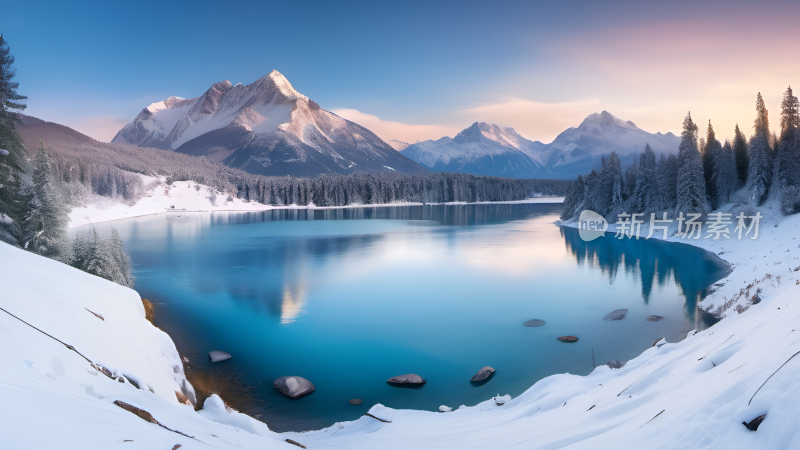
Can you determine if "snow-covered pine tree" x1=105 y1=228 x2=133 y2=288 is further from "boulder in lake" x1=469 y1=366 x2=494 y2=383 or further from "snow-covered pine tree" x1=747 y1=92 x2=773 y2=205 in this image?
"snow-covered pine tree" x1=747 y1=92 x2=773 y2=205

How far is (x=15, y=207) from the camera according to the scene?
95.2ft

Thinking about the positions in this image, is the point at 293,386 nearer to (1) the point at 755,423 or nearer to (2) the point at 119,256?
(1) the point at 755,423

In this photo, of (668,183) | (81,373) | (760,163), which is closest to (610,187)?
(668,183)

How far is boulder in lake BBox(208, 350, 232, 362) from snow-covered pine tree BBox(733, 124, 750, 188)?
6776cm

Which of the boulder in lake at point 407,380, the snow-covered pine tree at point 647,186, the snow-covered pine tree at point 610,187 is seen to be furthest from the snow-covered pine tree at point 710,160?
the boulder in lake at point 407,380

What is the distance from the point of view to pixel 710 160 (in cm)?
6003

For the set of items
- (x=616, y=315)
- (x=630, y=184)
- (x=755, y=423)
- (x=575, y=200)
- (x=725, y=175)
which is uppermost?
(x=725, y=175)

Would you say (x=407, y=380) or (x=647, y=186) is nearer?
(x=407, y=380)

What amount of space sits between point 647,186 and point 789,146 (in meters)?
17.8

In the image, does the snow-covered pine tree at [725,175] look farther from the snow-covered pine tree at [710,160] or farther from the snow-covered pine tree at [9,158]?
the snow-covered pine tree at [9,158]

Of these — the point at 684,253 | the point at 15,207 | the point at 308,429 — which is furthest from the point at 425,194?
the point at 308,429

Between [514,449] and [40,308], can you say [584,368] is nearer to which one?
[514,449]

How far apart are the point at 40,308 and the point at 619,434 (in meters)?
9.42

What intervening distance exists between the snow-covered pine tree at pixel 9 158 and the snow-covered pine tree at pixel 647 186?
245 feet
